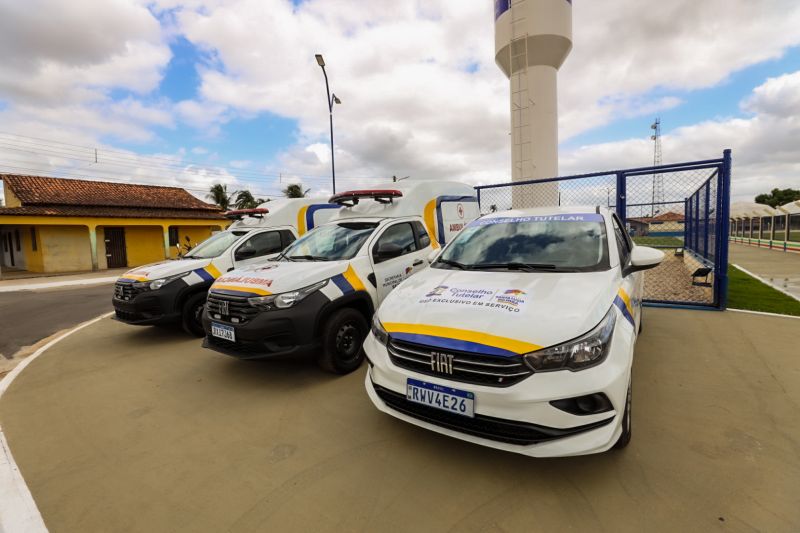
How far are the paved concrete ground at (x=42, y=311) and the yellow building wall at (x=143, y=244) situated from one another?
10759mm

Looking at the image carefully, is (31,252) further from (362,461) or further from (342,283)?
(362,461)

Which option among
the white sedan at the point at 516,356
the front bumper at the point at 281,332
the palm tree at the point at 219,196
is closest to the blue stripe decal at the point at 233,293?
the front bumper at the point at 281,332

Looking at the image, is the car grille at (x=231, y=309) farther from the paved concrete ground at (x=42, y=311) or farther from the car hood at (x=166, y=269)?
the paved concrete ground at (x=42, y=311)

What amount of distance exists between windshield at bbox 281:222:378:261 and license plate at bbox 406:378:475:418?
221 centimetres

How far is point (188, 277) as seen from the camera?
5.41m

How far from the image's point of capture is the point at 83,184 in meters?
22.6

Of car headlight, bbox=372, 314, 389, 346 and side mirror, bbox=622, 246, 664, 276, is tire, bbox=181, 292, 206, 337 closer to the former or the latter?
car headlight, bbox=372, 314, 389, 346

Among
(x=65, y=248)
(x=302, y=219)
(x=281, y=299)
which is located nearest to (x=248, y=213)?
(x=302, y=219)

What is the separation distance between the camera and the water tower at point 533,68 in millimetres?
13977

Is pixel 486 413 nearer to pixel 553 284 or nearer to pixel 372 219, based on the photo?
pixel 553 284

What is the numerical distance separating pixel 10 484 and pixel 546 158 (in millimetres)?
16150

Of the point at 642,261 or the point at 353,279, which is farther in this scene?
the point at 353,279

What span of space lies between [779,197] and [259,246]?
7838 cm

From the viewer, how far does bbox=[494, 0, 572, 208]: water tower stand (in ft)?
45.9
